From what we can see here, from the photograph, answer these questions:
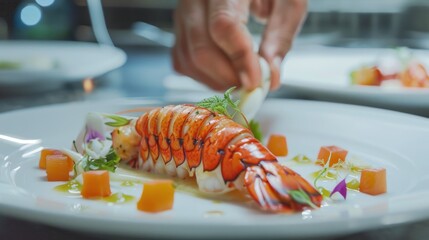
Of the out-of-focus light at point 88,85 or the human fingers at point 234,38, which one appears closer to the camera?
the human fingers at point 234,38

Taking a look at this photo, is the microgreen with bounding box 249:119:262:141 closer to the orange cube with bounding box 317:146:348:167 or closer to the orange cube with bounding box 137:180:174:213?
the orange cube with bounding box 317:146:348:167

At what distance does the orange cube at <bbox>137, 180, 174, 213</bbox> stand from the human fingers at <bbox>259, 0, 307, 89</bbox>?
84 cm

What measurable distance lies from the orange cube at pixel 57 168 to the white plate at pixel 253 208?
0.08ft

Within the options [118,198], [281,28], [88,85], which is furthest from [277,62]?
[88,85]

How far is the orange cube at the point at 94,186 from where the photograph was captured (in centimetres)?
102

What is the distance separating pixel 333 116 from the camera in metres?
1.51

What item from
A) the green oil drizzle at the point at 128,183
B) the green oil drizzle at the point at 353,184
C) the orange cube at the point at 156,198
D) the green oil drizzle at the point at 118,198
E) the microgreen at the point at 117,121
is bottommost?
the green oil drizzle at the point at 353,184

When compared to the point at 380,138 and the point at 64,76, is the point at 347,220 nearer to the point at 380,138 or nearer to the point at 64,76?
the point at 380,138

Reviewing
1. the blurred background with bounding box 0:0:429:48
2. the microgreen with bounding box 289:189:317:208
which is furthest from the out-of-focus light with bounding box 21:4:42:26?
the microgreen with bounding box 289:189:317:208

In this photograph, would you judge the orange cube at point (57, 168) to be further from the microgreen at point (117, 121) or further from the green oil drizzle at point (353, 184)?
the green oil drizzle at point (353, 184)

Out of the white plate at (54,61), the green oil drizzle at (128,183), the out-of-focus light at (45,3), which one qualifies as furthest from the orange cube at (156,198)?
the out-of-focus light at (45,3)

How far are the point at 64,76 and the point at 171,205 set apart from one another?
128cm

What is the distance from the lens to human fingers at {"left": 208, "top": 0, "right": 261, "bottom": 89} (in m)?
1.60

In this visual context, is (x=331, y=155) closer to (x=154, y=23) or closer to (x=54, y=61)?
(x=54, y=61)
